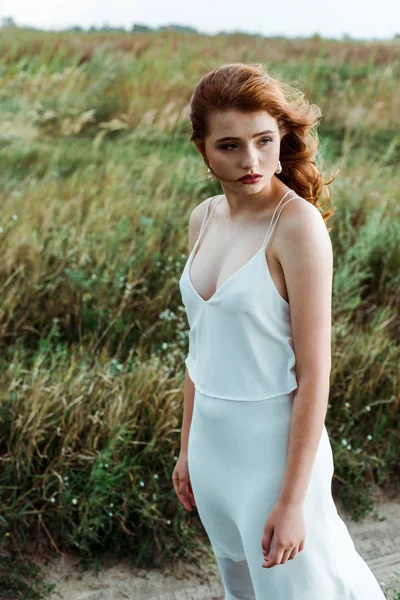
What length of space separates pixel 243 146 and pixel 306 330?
1.29ft

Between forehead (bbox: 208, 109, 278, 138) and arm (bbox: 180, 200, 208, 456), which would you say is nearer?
forehead (bbox: 208, 109, 278, 138)

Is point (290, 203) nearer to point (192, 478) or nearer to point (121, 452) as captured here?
point (192, 478)

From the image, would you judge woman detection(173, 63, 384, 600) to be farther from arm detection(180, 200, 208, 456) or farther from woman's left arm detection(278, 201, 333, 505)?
arm detection(180, 200, 208, 456)

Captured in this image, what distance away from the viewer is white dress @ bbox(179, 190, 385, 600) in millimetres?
1549

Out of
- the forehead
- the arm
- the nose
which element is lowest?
the arm

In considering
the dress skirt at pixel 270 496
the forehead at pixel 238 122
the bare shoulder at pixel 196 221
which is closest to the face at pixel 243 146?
the forehead at pixel 238 122

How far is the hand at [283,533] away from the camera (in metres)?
1.50

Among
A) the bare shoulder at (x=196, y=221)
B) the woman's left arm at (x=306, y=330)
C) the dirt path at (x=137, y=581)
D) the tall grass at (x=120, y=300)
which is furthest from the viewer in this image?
the tall grass at (x=120, y=300)

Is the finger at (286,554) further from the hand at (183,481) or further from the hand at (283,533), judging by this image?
the hand at (183,481)

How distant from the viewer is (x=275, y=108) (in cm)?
156

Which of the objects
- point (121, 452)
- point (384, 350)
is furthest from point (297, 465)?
point (384, 350)

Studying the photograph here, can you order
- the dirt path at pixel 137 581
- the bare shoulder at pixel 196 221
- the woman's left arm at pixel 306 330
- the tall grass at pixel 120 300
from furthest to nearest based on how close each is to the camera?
the tall grass at pixel 120 300 → the dirt path at pixel 137 581 → the bare shoulder at pixel 196 221 → the woman's left arm at pixel 306 330

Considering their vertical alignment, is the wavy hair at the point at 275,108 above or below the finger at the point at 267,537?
above

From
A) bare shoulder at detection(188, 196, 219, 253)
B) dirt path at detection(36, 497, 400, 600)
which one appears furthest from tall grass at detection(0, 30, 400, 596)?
bare shoulder at detection(188, 196, 219, 253)
